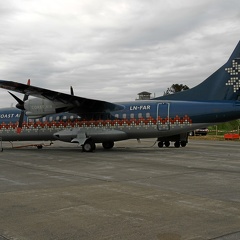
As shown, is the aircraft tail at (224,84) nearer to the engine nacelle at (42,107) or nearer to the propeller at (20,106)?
the engine nacelle at (42,107)

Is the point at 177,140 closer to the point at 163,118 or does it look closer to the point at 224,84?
the point at 163,118

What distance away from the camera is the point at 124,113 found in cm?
2161

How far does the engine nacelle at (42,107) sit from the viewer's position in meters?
22.0

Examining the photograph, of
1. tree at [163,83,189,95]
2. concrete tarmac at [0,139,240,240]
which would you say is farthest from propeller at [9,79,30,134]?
tree at [163,83,189,95]

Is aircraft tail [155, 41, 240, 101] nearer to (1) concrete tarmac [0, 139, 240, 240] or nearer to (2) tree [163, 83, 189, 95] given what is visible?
(1) concrete tarmac [0, 139, 240, 240]

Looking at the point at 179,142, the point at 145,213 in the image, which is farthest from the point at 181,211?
the point at 179,142

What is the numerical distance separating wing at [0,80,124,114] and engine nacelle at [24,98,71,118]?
1.40 ft

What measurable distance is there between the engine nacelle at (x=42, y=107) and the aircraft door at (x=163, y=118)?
6123 millimetres

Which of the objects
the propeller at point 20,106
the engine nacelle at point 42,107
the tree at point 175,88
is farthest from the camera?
the tree at point 175,88

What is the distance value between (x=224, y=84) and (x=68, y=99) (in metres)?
9.86

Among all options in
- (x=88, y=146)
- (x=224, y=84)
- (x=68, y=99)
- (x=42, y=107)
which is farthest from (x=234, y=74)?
(x=42, y=107)

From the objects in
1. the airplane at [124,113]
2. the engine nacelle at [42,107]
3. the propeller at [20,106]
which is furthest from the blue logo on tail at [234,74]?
the propeller at [20,106]

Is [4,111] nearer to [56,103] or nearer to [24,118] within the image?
[24,118]

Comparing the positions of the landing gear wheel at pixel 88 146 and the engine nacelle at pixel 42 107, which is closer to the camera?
the landing gear wheel at pixel 88 146
